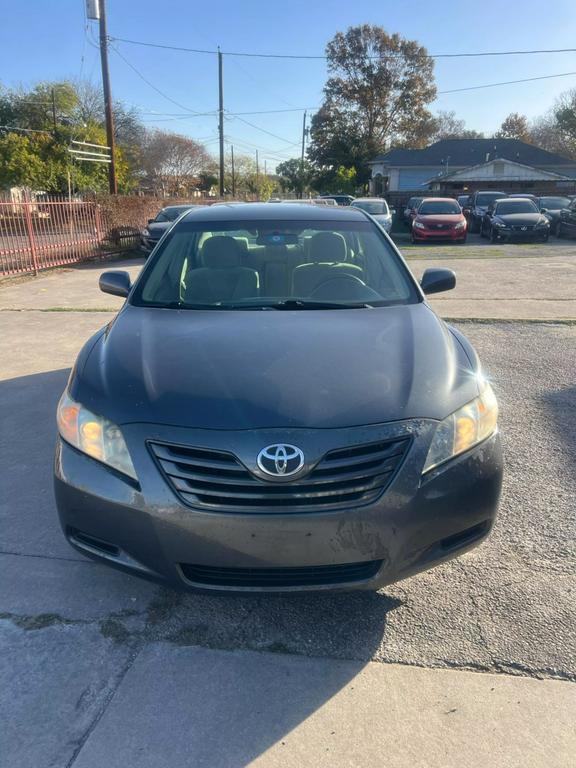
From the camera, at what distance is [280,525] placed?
6.82 feet

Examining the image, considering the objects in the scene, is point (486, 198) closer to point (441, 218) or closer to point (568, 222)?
point (568, 222)

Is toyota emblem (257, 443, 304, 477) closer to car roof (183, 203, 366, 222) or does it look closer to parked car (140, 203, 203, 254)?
car roof (183, 203, 366, 222)

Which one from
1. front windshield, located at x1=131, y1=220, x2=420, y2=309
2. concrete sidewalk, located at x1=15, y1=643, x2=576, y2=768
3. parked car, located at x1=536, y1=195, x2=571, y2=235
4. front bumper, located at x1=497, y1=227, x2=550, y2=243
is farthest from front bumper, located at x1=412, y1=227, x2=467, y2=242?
concrete sidewalk, located at x1=15, y1=643, x2=576, y2=768

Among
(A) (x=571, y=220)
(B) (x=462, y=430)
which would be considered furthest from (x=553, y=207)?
(B) (x=462, y=430)

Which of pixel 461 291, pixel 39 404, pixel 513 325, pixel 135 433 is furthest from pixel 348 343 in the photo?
pixel 461 291

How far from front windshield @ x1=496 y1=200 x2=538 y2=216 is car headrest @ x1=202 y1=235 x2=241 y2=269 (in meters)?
20.5

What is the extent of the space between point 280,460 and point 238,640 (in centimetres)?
86

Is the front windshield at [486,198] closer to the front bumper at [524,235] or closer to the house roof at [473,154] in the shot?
the front bumper at [524,235]

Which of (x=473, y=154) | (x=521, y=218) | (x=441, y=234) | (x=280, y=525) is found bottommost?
(x=441, y=234)

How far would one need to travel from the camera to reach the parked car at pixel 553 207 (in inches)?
938

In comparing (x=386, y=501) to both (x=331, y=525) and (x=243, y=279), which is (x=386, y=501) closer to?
(x=331, y=525)

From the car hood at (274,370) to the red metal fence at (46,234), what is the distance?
1144 cm

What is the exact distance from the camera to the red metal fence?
13.1m

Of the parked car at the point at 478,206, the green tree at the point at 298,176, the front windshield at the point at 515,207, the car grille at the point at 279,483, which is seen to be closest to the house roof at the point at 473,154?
the green tree at the point at 298,176
